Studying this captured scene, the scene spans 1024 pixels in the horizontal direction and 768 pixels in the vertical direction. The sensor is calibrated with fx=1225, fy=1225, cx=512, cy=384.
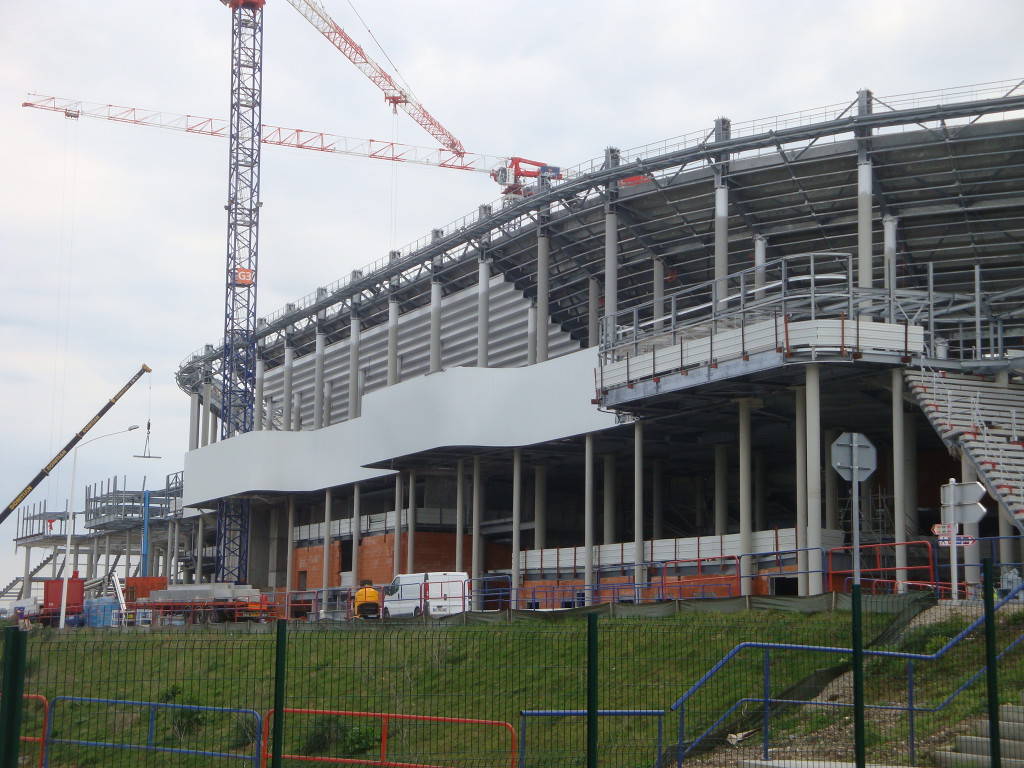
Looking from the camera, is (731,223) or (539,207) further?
(539,207)

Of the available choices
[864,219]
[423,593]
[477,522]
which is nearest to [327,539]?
[477,522]

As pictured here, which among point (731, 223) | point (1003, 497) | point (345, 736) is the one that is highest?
point (731, 223)

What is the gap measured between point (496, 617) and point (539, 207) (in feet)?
72.2

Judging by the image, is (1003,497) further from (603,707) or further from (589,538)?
(589,538)

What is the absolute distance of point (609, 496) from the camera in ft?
164

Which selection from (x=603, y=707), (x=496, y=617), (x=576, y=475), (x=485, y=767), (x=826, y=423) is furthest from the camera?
(x=576, y=475)

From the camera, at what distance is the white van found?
40250mm

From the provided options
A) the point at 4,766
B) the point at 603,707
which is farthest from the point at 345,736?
the point at 4,766

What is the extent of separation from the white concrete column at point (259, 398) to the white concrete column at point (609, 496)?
35044 millimetres

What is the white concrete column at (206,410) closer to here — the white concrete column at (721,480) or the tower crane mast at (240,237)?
the tower crane mast at (240,237)

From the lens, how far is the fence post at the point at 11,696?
9.20 metres

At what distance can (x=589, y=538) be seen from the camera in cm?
4538

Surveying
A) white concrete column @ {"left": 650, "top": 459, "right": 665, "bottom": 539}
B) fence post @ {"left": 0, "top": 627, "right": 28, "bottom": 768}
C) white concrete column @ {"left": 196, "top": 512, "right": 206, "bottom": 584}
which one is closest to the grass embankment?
fence post @ {"left": 0, "top": 627, "right": 28, "bottom": 768}

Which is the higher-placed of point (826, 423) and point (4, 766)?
point (826, 423)
